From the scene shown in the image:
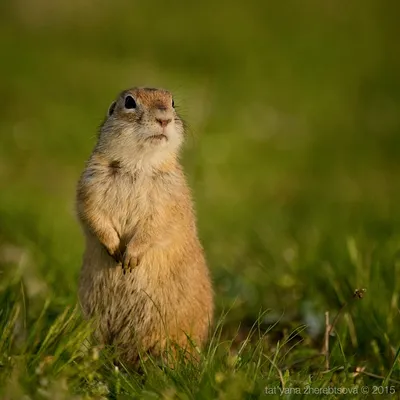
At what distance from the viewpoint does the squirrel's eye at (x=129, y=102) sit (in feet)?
13.2

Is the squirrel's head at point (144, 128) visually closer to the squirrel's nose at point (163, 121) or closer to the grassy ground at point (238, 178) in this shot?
the squirrel's nose at point (163, 121)

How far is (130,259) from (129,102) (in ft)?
2.80

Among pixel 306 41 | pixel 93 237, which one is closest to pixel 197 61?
pixel 306 41

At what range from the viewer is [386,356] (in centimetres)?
404

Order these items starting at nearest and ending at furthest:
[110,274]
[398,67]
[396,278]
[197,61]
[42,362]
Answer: [42,362], [110,274], [396,278], [197,61], [398,67]

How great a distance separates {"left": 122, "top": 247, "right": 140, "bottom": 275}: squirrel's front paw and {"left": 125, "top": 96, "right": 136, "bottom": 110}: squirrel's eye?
77 centimetres

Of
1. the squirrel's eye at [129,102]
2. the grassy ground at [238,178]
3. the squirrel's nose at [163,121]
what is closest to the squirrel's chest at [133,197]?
the squirrel's nose at [163,121]

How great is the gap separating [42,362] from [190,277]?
1045 millimetres

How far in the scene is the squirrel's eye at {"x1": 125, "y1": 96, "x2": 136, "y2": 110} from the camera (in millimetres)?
4012

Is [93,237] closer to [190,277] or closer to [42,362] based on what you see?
[190,277]

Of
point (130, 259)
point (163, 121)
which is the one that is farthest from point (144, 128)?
point (130, 259)

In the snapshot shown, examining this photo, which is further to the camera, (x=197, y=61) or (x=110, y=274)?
(x=197, y=61)

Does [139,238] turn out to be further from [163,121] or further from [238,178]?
[238,178]

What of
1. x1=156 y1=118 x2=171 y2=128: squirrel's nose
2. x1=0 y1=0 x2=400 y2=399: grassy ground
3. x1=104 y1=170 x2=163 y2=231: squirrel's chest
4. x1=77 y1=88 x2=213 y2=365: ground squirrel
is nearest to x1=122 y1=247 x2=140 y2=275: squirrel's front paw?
x1=77 y1=88 x2=213 y2=365: ground squirrel
